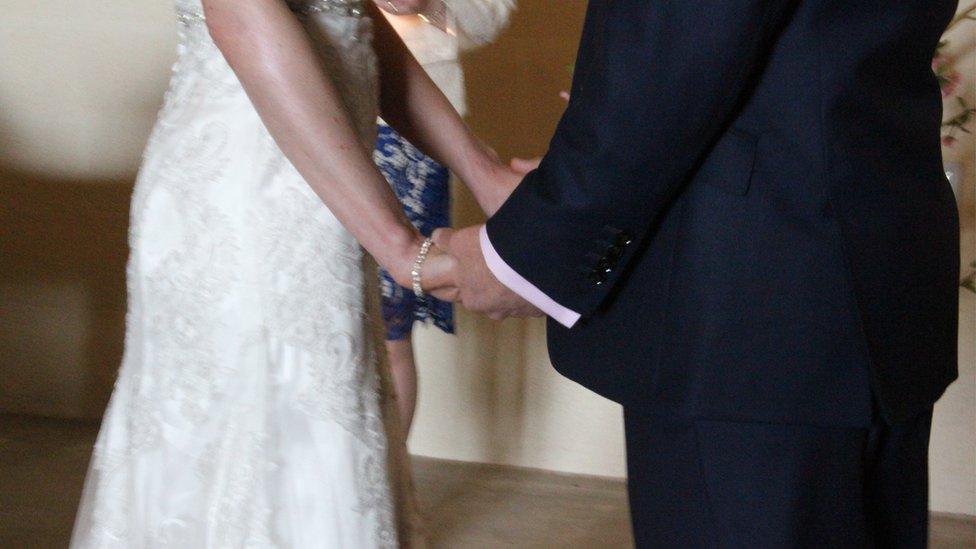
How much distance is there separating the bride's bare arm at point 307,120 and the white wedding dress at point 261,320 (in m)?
0.13

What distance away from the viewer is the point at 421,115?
1.80m

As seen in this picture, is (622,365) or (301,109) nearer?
(622,365)

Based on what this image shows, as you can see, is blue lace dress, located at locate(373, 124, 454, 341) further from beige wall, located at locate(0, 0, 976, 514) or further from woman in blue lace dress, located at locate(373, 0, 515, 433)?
beige wall, located at locate(0, 0, 976, 514)

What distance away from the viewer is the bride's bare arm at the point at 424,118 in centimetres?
177

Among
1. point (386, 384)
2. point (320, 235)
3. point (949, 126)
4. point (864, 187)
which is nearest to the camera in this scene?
point (864, 187)

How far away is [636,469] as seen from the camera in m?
1.16

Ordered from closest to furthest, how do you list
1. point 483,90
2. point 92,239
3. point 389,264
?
1. point 389,264
2. point 483,90
3. point 92,239

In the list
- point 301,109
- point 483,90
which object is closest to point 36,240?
point 483,90

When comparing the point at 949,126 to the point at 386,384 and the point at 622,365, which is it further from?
the point at 622,365

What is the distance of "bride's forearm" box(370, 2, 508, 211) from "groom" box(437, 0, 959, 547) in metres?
0.66

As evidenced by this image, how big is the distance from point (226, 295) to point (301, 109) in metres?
0.32

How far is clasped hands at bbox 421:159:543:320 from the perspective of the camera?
1200mm

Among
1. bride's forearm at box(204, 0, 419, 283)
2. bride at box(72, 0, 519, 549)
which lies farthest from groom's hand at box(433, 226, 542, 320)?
bride at box(72, 0, 519, 549)

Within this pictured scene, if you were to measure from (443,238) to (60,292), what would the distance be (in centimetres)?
313
